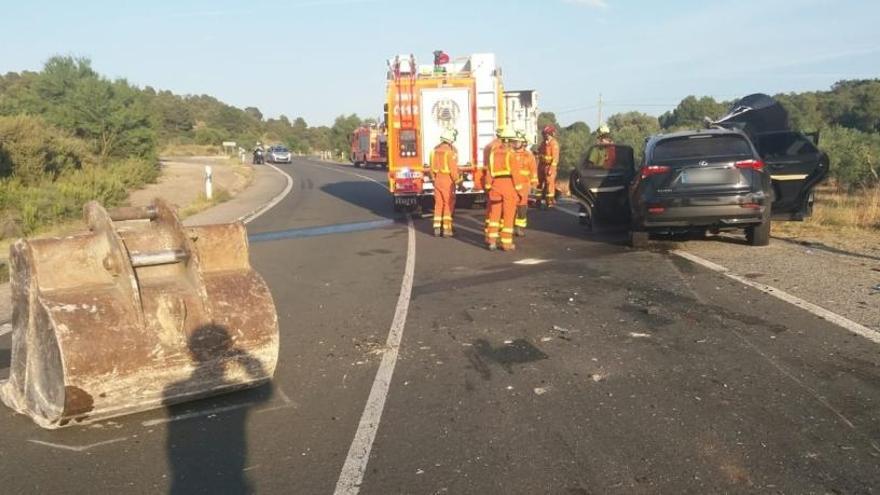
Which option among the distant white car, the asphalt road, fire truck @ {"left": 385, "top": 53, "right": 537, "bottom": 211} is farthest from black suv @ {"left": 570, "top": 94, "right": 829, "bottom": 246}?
the distant white car

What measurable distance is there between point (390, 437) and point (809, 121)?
46.4 meters

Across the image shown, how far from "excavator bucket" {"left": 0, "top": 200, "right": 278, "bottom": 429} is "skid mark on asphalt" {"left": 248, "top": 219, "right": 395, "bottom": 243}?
30.0 ft

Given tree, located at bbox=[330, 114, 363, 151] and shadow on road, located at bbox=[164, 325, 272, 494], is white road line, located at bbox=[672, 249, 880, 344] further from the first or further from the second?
tree, located at bbox=[330, 114, 363, 151]

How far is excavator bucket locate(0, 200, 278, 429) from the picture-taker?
4.44 metres

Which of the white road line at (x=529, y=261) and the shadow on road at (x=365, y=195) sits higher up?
the white road line at (x=529, y=261)

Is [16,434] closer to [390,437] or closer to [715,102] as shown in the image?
[390,437]

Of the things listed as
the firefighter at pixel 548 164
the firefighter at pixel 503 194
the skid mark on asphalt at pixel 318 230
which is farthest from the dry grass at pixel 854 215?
the skid mark on asphalt at pixel 318 230

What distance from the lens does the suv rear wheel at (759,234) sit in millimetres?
10422

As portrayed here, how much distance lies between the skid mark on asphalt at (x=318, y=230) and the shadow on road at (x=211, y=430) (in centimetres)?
944

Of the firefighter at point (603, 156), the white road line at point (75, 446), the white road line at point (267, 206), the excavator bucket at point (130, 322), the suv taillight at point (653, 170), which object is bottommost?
the white road line at point (267, 206)

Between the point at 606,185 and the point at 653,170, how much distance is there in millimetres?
2010

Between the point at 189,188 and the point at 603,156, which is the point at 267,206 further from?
the point at 603,156

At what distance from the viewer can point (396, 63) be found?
16.2m

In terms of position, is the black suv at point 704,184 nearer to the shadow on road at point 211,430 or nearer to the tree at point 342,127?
the shadow on road at point 211,430
